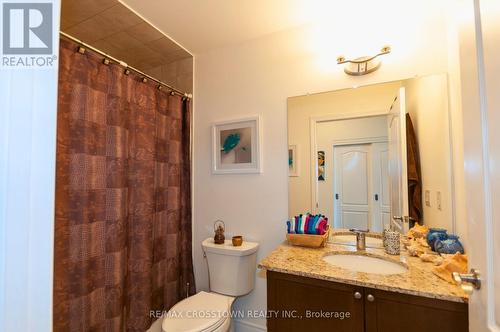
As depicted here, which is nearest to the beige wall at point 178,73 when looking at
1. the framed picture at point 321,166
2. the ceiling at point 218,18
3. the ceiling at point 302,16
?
the ceiling at point 218,18

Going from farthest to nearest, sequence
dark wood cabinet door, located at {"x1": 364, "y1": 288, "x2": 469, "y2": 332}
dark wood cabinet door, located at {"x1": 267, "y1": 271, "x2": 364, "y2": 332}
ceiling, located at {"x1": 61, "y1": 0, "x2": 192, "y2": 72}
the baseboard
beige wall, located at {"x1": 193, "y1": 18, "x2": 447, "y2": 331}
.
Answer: the baseboard → beige wall, located at {"x1": 193, "y1": 18, "x2": 447, "y2": 331} → ceiling, located at {"x1": 61, "y1": 0, "x2": 192, "y2": 72} → dark wood cabinet door, located at {"x1": 267, "y1": 271, "x2": 364, "y2": 332} → dark wood cabinet door, located at {"x1": 364, "y1": 288, "x2": 469, "y2": 332}

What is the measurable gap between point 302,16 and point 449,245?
1643mm

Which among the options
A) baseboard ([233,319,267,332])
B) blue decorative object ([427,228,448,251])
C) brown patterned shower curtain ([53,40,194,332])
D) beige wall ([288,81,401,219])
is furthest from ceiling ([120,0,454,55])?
baseboard ([233,319,267,332])

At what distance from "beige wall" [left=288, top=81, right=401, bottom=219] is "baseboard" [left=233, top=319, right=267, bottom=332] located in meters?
0.91

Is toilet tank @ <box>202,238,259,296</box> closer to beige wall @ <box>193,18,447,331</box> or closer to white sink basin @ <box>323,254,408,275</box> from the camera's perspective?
beige wall @ <box>193,18,447,331</box>

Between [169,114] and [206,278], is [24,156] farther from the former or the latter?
[206,278]

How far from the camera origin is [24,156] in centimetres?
41

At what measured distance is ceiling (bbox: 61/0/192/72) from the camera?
5.21ft

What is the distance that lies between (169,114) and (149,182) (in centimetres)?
59

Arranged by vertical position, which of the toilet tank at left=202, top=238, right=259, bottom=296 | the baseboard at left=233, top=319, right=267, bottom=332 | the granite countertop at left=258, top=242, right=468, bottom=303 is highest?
the granite countertop at left=258, top=242, right=468, bottom=303

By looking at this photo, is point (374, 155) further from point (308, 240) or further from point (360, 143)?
point (308, 240)

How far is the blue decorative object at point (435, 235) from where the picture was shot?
128 cm

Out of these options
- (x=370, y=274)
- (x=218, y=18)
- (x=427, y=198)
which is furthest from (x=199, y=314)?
(x=218, y=18)

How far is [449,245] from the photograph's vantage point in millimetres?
1227
